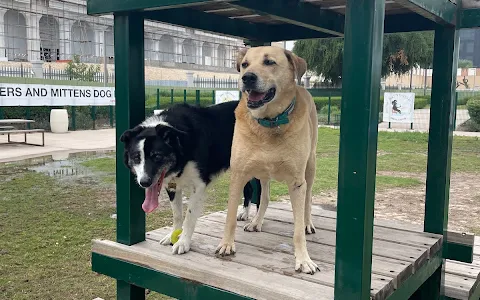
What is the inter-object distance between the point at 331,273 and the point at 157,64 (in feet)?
108

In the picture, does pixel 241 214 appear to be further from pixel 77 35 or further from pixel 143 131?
pixel 77 35

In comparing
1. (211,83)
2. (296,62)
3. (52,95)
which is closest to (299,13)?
(296,62)

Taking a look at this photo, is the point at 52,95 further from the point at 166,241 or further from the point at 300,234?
the point at 300,234

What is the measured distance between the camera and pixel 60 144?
14.6m

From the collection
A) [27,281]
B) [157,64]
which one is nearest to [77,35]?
[157,64]

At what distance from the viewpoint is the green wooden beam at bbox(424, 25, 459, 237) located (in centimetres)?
322

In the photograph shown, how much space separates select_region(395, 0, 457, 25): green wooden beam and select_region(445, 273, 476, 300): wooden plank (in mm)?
1783

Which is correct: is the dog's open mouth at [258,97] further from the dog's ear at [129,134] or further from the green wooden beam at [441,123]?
the green wooden beam at [441,123]

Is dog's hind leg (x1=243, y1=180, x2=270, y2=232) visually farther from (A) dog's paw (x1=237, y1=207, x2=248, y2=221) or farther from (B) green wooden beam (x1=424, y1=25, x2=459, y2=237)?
(B) green wooden beam (x1=424, y1=25, x2=459, y2=237)

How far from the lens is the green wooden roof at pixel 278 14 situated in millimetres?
2588

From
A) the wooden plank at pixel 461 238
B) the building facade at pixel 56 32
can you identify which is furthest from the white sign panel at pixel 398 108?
the wooden plank at pixel 461 238

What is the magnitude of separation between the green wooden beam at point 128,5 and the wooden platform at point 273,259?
1.35 metres

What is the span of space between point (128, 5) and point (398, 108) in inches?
815

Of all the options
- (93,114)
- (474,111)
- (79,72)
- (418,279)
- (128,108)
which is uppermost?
(79,72)
